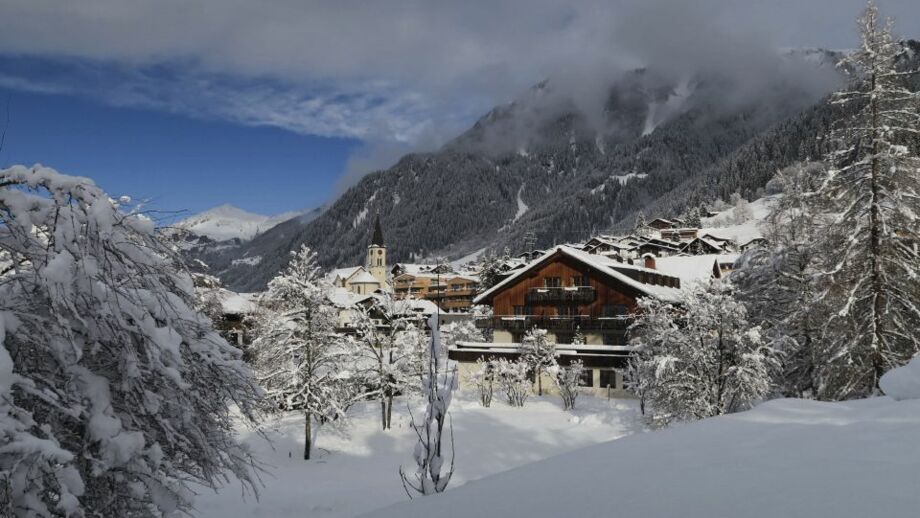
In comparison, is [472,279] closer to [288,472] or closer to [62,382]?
[288,472]

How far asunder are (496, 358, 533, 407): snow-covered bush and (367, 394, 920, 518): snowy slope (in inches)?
1191

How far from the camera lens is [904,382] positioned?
28.4ft

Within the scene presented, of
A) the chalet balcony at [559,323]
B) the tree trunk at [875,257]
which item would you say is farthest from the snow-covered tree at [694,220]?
the tree trunk at [875,257]

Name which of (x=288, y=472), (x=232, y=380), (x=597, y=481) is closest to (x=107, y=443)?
(x=232, y=380)

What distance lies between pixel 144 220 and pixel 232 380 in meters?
1.78

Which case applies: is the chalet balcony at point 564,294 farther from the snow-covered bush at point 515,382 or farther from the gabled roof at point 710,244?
the gabled roof at point 710,244

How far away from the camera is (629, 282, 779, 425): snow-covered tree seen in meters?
22.5

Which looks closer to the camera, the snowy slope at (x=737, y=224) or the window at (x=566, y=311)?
the window at (x=566, y=311)

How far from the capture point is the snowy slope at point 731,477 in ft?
12.8

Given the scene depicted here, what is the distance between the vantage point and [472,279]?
106 m

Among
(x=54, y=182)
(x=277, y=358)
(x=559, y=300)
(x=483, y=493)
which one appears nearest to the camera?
(x=54, y=182)

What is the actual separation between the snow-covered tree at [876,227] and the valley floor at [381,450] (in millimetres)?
12038

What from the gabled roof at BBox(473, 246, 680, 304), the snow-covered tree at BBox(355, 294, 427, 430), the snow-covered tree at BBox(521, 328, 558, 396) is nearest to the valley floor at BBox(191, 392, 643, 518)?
the snow-covered tree at BBox(355, 294, 427, 430)

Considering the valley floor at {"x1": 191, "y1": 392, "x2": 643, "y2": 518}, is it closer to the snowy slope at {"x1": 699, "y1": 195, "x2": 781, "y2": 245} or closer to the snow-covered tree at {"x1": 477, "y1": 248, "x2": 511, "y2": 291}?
the snow-covered tree at {"x1": 477, "y1": 248, "x2": 511, "y2": 291}
